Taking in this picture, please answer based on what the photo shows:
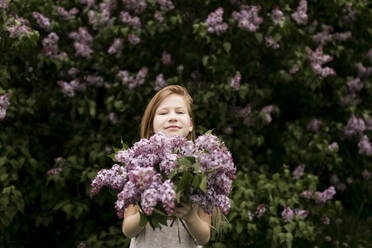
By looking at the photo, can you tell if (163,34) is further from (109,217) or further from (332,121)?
(332,121)

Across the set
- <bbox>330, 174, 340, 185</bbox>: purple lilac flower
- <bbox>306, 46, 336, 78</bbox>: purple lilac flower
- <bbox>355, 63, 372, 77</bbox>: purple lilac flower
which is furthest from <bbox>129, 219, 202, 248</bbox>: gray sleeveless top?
<bbox>355, 63, 372, 77</bbox>: purple lilac flower

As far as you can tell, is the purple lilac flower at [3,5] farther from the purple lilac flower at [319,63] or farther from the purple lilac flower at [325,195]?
the purple lilac flower at [325,195]

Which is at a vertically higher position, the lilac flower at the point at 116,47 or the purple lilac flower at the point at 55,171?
the lilac flower at the point at 116,47

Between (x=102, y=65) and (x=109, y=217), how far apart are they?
53.4 inches

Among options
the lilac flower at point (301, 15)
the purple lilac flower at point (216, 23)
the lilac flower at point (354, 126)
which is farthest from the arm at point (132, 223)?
the lilac flower at point (354, 126)


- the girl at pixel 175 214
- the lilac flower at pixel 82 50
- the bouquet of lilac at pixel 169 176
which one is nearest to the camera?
the bouquet of lilac at pixel 169 176

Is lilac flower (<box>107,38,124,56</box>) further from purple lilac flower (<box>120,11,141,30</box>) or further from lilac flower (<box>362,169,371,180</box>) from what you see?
lilac flower (<box>362,169,371,180</box>)

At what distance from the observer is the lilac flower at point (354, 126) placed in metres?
4.26

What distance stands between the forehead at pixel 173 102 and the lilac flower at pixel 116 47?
1.64 meters

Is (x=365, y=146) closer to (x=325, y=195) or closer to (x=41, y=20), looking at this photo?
(x=325, y=195)

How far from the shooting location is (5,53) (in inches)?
139

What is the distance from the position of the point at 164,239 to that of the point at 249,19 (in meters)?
2.17

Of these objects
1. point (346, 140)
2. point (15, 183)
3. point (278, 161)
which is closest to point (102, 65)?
point (15, 183)

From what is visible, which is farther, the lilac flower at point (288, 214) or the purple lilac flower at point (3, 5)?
the lilac flower at point (288, 214)
